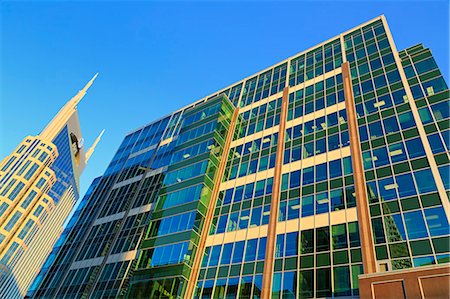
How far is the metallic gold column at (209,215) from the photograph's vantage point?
99.4 feet

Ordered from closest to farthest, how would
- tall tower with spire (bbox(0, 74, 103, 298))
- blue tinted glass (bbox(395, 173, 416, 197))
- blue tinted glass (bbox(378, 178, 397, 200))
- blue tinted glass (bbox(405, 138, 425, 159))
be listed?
blue tinted glass (bbox(395, 173, 416, 197)) < blue tinted glass (bbox(378, 178, 397, 200)) < blue tinted glass (bbox(405, 138, 425, 159)) < tall tower with spire (bbox(0, 74, 103, 298))

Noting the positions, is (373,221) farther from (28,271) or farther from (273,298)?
(28,271)

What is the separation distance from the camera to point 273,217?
30.8 meters

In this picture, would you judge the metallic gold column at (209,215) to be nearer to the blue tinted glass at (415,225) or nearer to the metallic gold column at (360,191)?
the metallic gold column at (360,191)

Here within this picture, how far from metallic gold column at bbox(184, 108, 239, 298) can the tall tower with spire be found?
10770cm

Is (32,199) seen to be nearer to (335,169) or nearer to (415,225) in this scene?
(335,169)

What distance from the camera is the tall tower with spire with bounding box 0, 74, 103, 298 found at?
12269 cm

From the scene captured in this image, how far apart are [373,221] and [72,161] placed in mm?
176778

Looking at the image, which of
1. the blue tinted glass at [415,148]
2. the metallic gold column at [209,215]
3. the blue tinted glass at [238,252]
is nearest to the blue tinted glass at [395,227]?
Result: the blue tinted glass at [415,148]

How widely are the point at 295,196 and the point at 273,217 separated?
284 cm

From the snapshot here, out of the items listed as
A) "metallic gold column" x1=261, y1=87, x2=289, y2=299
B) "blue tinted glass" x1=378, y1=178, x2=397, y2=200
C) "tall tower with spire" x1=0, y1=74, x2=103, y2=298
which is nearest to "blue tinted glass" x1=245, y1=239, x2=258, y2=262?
"metallic gold column" x1=261, y1=87, x2=289, y2=299

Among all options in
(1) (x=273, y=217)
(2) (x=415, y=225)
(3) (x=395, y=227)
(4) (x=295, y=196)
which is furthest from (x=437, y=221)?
(1) (x=273, y=217)

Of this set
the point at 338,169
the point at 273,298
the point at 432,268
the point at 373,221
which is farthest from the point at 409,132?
the point at 273,298

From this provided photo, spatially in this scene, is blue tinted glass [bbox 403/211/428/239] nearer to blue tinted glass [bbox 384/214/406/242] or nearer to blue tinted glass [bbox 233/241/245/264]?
blue tinted glass [bbox 384/214/406/242]
